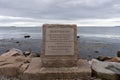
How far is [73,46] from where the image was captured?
12.4m

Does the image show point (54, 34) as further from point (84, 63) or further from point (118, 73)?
point (118, 73)

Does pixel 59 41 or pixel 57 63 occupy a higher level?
pixel 59 41

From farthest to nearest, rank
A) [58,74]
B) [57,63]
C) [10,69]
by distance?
1. [10,69]
2. [57,63]
3. [58,74]

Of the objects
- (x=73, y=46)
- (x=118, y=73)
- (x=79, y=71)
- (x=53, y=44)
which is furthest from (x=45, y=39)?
(x=118, y=73)

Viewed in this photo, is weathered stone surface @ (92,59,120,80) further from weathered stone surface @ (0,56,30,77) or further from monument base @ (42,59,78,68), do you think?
weathered stone surface @ (0,56,30,77)

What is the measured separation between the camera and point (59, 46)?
40.6 ft

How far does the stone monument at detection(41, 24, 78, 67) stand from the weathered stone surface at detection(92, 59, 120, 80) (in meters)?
1.05

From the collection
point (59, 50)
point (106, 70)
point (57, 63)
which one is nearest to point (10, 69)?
point (57, 63)

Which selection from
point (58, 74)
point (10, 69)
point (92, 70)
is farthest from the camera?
point (10, 69)

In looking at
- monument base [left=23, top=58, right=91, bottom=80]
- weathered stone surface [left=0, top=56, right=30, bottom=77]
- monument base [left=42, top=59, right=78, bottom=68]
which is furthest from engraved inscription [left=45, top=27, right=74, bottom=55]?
weathered stone surface [left=0, top=56, right=30, bottom=77]

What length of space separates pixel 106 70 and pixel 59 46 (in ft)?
7.60

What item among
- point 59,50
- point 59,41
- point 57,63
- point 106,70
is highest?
point 59,41

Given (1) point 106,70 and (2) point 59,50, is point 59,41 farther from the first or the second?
(1) point 106,70

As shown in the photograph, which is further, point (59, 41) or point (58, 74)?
point (59, 41)
